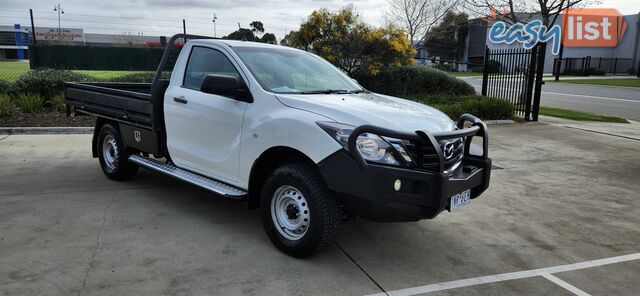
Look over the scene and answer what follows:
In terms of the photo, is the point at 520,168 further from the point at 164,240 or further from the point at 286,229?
the point at 164,240

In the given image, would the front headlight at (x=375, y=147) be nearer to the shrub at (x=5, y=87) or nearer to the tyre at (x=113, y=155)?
the tyre at (x=113, y=155)

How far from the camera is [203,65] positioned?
200 inches

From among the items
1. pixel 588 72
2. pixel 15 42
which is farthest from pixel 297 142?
pixel 15 42

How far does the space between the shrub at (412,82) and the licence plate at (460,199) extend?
425 inches

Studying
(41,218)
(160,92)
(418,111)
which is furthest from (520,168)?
(41,218)

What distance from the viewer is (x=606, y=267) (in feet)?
13.3

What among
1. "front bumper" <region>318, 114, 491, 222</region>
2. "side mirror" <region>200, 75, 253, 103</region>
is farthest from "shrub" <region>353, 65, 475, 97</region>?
"front bumper" <region>318, 114, 491, 222</region>

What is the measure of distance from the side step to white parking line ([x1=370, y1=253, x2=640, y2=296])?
1678mm

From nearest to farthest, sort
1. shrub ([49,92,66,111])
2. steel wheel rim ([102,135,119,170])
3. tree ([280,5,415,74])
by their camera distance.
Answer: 1. steel wheel rim ([102,135,119,170])
2. shrub ([49,92,66,111])
3. tree ([280,5,415,74])

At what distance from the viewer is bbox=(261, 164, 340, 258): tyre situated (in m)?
3.72

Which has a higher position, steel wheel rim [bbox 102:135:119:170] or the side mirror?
the side mirror

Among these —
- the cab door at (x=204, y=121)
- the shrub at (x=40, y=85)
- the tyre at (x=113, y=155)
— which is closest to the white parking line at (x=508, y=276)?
the cab door at (x=204, y=121)

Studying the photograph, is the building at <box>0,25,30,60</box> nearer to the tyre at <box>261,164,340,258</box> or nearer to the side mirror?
the side mirror

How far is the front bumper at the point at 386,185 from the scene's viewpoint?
3.38 m
